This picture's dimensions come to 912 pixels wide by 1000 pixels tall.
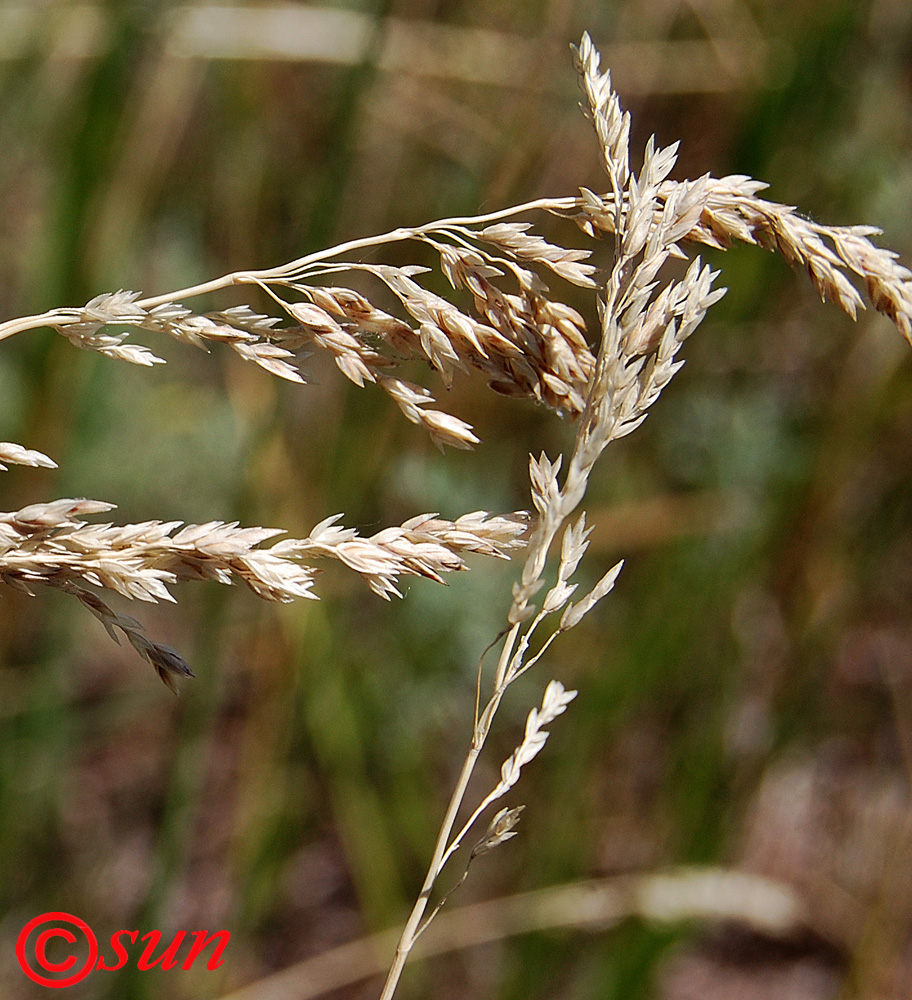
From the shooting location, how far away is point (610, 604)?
2.02 meters

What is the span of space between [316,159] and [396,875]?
1.53 metres

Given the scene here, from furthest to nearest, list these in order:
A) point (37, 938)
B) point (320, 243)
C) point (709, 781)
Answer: point (37, 938), point (709, 781), point (320, 243)

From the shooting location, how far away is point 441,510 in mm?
1693

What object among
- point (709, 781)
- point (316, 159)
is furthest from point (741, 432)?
point (316, 159)

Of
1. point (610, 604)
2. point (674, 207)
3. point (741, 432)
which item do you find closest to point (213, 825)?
point (610, 604)

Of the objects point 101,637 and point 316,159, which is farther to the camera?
point 101,637

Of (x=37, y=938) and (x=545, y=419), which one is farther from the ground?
(x=545, y=419)

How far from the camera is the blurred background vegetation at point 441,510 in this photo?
57.8 inches

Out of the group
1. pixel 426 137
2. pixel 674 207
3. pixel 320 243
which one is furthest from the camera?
pixel 426 137

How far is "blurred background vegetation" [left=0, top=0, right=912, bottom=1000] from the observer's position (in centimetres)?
147

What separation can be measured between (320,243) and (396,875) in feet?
3.67

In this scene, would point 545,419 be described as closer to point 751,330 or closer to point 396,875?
point 751,330

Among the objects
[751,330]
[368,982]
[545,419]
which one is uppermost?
[751,330]

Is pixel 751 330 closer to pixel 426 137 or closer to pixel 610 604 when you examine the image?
pixel 610 604
